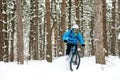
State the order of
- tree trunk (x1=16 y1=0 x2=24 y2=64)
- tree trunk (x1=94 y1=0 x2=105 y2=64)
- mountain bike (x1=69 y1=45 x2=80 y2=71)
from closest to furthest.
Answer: mountain bike (x1=69 y1=45 x2=80 y2=71), tree trunk (x1=94 y1=0 x2=105 y2=64), tree trunk (x1=16 y1=0 x2=24 y2=64)

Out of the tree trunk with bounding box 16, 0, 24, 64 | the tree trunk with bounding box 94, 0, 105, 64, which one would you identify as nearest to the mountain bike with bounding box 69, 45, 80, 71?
the tree trunk with bounding box 94, 0, 105, 64

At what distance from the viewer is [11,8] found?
30312mm

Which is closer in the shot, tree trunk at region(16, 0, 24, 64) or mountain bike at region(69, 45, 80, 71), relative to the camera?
mountain bike at region(69, 45, 80, 71)

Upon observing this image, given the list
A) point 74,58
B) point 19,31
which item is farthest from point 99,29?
point 19,31

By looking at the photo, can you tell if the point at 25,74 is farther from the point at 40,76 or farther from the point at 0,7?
the point at 0,7

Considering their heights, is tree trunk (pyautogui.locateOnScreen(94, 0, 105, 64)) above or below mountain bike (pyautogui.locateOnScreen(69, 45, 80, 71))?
above

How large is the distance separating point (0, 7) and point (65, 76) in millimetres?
13891

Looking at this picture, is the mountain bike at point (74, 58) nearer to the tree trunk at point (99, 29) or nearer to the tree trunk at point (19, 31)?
the tree trunk at point (99, 29)

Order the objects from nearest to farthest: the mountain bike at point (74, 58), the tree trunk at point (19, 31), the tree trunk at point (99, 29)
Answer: the mountain bike at point (74, 58), the tree trunk at point (99, 29), the tree trunk at point (19, 31)

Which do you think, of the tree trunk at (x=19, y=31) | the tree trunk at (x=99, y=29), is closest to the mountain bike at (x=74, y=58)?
the tree trunk at (x=99, y=29)

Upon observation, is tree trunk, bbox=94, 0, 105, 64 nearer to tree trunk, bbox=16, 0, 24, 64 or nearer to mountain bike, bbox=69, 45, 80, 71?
mountain bike, bbox=69, 45, 80, 71

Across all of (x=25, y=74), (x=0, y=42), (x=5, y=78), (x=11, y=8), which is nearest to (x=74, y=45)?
(x=25, y=74)

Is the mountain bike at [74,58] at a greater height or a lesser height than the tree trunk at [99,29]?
lesser

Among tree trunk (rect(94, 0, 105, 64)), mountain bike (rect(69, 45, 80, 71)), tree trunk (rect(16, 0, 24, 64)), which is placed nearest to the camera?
mountain bike (rect(69, 45, 80, 71))
